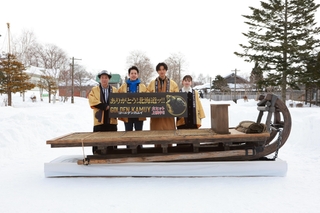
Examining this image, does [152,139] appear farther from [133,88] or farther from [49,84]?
[49,84]

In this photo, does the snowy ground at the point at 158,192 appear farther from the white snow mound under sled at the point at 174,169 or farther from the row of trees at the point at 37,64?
the row of trees at the point at 37,64

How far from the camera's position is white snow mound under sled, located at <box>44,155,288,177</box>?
4.18 metres

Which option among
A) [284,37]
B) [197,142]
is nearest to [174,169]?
[197,142]

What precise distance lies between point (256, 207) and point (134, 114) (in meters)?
2.64

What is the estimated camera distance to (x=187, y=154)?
14.0ft

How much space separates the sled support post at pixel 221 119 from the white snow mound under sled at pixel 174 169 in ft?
1.73

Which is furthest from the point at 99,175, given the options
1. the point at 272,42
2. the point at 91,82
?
the point at 91,82

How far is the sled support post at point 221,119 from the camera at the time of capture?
430 cm

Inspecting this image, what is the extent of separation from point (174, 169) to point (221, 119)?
112 cm

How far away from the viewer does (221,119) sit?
4348 mm

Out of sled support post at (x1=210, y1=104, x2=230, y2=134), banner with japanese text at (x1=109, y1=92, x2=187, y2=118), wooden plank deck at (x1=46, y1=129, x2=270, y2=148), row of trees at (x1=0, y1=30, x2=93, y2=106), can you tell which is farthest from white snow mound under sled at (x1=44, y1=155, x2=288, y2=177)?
row of trees at (x1=0, y1=30, x2=93, y2=106)

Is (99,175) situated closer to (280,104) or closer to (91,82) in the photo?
(280,104)

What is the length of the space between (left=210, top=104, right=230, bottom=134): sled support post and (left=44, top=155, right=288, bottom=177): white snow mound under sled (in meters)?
0.53

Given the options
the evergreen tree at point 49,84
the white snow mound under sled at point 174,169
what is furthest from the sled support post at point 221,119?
the evergreen tree at point 49,84
